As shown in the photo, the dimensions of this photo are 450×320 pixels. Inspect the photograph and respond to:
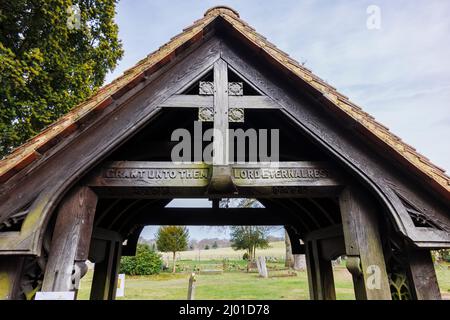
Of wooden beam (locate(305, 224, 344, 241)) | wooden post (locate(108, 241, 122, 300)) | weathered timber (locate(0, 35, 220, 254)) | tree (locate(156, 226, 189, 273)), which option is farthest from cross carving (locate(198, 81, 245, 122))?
tree (locate(156, 226, 189, 273))

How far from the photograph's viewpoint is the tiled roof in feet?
7.54

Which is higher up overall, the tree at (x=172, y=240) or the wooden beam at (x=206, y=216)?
the tree at (x=172, y=240)

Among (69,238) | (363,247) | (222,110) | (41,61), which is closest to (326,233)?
(363,247)

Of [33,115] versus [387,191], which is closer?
[387,191]

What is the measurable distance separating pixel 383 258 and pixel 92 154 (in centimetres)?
283

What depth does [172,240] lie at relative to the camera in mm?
28906

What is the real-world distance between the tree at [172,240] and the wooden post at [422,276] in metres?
28.3

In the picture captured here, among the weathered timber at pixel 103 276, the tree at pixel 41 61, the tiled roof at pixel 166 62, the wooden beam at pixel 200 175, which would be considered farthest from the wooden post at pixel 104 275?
the tree at pixel 41 61

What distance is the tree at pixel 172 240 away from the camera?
2875 centimetres

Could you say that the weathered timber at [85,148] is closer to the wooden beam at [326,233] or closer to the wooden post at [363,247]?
the wooden post at [363,247]

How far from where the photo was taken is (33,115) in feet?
23.7

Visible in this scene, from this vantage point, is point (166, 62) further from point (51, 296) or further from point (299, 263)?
point (299, 263)
